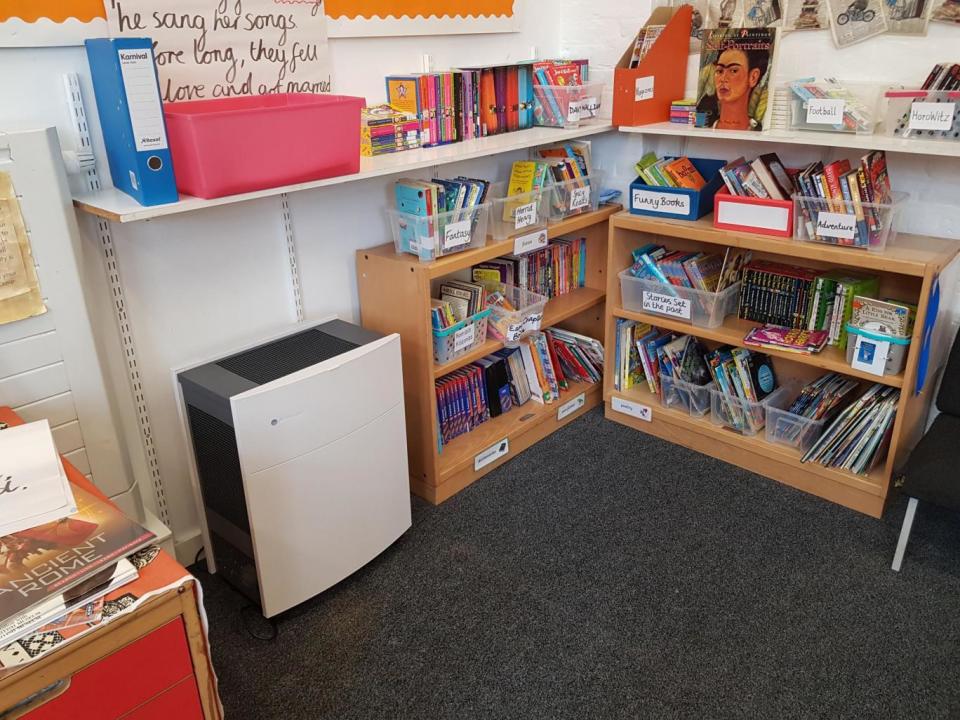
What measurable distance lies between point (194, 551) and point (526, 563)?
985 millimetres

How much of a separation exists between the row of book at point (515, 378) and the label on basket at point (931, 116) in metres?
1.31

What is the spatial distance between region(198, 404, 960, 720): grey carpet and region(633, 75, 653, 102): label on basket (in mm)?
1339

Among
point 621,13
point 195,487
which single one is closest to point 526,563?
point 195,487

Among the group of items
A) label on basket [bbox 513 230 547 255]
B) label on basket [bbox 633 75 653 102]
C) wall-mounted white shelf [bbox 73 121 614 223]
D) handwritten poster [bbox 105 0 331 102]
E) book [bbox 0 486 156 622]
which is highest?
handwritten poster [bbox 105 0 331 102]

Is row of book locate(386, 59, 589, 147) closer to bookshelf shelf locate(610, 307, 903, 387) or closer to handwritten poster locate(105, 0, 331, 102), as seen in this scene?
handwritten poster locate(105, 0, 331, 102)

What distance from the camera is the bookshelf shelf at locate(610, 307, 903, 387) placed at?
7.24ft

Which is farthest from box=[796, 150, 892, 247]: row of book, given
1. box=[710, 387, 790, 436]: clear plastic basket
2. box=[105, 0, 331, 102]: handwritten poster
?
box=[105, 0, 331, 102]: handwritten poster

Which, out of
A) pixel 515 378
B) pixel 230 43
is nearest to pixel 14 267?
pixel 230 43

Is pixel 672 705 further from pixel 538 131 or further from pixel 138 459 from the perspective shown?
pixel 538 131

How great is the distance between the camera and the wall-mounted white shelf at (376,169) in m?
1.51

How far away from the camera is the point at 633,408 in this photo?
280cm

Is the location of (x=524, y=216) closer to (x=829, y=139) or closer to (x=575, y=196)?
(x=575, y=196)

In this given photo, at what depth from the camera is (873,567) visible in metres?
2.08

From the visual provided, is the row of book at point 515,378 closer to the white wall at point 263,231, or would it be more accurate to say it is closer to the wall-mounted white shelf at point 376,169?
the white wall at point 263,231
